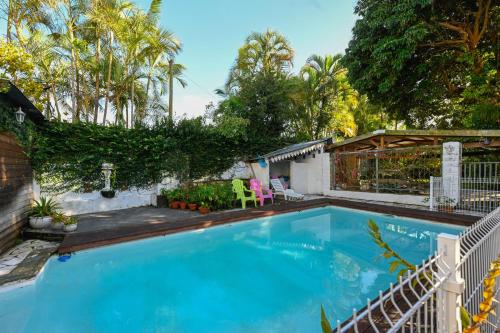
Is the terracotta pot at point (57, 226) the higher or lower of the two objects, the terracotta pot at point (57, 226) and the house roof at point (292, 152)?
the lower

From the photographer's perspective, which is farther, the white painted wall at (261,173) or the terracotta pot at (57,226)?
the white painted wall at (261,173)

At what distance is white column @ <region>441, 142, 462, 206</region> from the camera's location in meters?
7.97

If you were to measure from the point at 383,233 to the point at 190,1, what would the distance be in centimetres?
1217

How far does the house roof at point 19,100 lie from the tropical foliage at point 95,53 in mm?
741

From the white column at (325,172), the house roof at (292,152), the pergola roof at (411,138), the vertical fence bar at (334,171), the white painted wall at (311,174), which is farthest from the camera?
the white painted wall at (311,174)

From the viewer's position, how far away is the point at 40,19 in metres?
8.99

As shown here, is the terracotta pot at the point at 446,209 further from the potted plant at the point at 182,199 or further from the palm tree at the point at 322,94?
the palm tree at the point at 322,94

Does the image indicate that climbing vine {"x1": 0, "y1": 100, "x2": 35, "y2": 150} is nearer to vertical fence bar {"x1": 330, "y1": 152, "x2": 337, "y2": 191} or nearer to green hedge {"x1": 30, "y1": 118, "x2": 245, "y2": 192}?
green hedge {"x1": 30, "y1": 118, "x2": 245, "y2": 192}

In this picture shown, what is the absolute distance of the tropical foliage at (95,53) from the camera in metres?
9.19

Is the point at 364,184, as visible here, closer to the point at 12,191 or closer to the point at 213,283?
the point at 213,283

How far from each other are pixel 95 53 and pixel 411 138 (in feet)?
47.0

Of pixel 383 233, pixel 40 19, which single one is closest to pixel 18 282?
pixel 383 233

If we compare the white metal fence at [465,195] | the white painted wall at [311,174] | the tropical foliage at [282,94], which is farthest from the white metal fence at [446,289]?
the tropical foliage at [282,94]

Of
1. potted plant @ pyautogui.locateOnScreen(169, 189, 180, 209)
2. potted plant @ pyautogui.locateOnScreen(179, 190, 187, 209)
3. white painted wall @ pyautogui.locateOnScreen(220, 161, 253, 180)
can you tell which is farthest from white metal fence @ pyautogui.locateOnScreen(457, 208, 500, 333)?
white painted wall @ pyautogui.locateOnScreen(220, 161, 253, 180)
